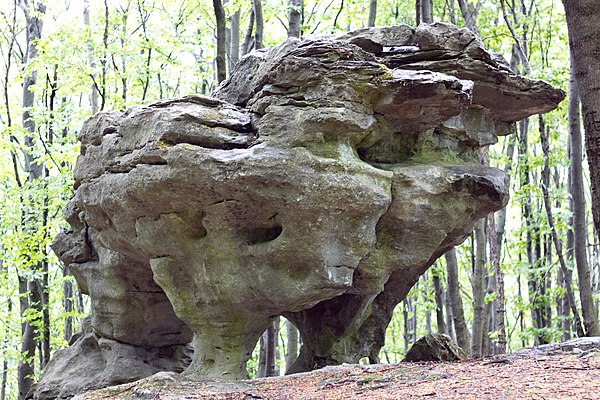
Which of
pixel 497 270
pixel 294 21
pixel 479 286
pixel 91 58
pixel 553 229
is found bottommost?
pixel 479 286

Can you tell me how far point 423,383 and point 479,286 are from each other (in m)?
8.71

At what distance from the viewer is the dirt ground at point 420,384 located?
5504 millimetres

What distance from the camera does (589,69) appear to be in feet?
20.7

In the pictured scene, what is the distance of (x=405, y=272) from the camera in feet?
33.7

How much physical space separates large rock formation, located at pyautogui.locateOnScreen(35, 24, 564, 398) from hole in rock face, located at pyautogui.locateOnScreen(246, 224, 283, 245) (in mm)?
27

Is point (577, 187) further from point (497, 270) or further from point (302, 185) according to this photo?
point (302, 185)

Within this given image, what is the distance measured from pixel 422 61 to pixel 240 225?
3.39m

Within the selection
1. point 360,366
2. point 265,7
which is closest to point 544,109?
point 360,366

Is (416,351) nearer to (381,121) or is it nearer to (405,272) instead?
(405,272)

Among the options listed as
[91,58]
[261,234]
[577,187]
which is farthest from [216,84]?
[261,234]

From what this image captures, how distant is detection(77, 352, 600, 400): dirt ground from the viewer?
18.1 ft

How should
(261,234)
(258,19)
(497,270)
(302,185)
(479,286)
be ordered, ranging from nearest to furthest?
(302,185)
(261,234)
(258,19)
(479,286)
(497,270)

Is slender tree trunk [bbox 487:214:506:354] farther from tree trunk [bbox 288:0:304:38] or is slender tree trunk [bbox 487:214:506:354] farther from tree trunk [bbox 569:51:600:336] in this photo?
tree trunk [bbox 288:0:304:38]

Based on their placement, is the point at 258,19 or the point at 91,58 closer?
the point at 258,19
